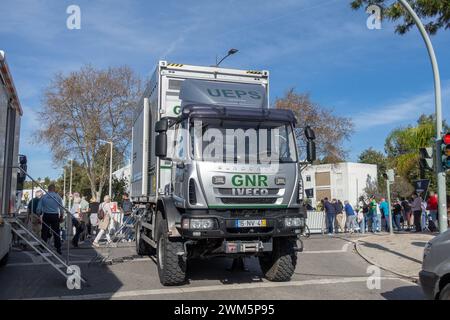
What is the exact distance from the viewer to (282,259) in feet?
27.6

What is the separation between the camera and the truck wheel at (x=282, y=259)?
8.38 m

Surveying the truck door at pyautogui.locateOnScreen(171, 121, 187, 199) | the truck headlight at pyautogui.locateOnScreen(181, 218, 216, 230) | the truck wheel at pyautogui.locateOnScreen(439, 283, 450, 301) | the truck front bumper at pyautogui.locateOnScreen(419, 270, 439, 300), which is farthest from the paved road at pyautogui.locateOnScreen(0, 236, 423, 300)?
the truck wheel at pyautogui.locateOnScreen(439, 283, 450, 301)

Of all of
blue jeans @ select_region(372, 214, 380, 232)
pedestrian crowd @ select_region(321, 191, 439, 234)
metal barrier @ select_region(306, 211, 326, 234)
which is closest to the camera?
pedestrian crowd @ select_region(321, 191, 439, 234)

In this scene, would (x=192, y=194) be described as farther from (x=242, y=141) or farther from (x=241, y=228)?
(x=242, y=141)

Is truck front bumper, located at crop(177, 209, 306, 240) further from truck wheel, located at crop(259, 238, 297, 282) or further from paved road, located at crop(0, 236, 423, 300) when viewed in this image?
paved road, located at crop(0, 236, 423, 300)

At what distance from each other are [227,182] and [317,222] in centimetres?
1462

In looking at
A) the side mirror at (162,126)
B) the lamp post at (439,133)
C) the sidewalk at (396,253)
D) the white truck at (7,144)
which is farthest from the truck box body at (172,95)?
the sidewalk at (396,253)

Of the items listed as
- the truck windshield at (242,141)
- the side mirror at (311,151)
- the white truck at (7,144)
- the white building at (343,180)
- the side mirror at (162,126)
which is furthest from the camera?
the white building at (343,180)

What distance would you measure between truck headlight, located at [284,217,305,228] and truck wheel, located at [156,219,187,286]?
6.16ft

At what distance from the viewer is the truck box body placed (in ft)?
28.2

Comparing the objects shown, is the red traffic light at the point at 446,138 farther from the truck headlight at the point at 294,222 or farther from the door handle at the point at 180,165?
the door handle at the point at 180,165

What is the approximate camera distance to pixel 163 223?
816 cm

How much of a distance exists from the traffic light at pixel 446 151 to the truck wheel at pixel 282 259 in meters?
4.49
